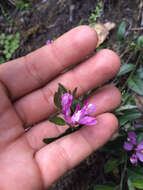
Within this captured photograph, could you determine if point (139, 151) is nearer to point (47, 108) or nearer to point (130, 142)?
point (130, 142)

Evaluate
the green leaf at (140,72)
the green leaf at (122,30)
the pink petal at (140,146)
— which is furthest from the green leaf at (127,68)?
the pink petal at (140,146)

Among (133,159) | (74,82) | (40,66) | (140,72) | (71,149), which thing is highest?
(40,66)

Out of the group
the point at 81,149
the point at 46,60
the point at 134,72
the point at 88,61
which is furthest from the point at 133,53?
the point at 81,149

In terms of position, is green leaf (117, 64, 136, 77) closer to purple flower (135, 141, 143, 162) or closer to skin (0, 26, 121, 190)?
skin (0, 26, 121, 190)

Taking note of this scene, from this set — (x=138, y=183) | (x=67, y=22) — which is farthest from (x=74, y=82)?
(x=67, y=22)

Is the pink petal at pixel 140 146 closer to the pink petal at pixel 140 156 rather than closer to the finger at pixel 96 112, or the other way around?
the pink petal at pixel 140 156

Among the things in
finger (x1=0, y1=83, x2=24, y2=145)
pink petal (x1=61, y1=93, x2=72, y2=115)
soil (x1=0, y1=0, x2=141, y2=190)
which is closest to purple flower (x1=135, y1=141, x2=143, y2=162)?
soil (x1=0, y1=0, x2=141, y2=190)

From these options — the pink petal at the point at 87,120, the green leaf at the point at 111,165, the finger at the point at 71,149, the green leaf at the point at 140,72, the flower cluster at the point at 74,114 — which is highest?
the flower cluster at the point at 74,114

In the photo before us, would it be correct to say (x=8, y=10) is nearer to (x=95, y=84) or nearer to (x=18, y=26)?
(x=18, y=26)
